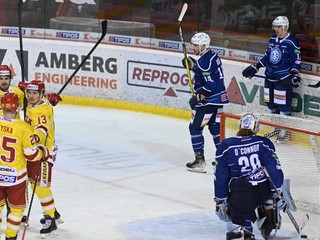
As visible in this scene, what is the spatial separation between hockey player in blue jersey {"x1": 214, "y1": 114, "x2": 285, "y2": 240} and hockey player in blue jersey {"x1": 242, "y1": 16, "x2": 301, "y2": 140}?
12.1 ft

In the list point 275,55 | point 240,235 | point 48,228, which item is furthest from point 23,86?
point 275,55

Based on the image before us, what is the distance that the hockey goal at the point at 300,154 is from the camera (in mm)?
6977

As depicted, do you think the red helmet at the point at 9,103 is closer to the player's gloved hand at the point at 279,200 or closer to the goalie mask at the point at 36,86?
the goalie mask at the point at 36,86

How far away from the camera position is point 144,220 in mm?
7164

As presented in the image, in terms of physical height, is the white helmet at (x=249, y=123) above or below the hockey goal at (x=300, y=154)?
above

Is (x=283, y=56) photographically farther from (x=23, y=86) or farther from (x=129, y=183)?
(x=23, y=86)

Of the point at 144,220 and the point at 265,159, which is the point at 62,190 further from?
the point at 265,159

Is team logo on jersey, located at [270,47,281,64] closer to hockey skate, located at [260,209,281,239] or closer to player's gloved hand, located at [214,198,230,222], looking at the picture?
hockey skate, located at [260,209,281,239]

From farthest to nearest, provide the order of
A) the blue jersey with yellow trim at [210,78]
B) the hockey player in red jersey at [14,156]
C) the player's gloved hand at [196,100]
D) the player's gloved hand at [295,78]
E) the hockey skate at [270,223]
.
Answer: the player's gloved hand at [295,78] < the player's gloved hand at [196,100] < the blue jersey with yellow trim at [210,78] < the hockey skate at [270,223] < the hockey player in red jersey at [14,156]

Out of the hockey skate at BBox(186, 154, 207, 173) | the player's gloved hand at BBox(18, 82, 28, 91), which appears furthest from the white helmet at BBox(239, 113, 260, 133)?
the hockey skate at BBox(186, 154, 207, 173)

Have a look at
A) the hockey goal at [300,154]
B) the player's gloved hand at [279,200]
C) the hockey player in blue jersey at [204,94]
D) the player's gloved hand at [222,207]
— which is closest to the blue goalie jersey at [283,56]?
the hockey player in blue jersey at [204,94]

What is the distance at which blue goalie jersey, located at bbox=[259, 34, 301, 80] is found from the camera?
32.2 ft

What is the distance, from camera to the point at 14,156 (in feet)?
19.5

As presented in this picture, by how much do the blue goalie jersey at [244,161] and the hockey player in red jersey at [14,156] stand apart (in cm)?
116
